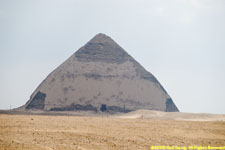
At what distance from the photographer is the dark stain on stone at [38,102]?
43.1m

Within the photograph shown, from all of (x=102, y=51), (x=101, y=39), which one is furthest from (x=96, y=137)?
(x=101, y=39)

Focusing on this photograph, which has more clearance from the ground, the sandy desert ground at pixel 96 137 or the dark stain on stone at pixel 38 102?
the dark stain on stone at pixel 38 102

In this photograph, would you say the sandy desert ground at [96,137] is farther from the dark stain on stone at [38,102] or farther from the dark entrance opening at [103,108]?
the dark stain on stone at [38,102]

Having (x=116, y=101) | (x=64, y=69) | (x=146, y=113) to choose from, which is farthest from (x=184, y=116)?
(x=64, y=69)

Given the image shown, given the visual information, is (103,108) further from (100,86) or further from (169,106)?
(169,106)

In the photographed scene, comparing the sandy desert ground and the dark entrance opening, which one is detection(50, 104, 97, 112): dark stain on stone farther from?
the sandy desert ground

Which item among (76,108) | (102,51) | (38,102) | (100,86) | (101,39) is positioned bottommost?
(76,108)

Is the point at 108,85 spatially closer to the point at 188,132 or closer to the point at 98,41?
the point at 98,41

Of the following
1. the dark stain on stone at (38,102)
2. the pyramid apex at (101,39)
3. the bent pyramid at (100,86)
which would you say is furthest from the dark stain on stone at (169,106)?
the dark stain on stone at (38,102)

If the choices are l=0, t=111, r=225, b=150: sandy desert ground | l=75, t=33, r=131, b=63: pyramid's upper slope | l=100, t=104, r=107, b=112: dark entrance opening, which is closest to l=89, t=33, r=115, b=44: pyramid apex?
l=75, t=33, r=131, b=63: pyramid's upper slope

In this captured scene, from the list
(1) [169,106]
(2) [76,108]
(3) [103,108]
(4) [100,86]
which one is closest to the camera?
(2) [76,108]

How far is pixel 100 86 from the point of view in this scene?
145ft

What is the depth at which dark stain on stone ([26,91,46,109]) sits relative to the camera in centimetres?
4309

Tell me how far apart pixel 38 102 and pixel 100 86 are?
848 centimetres
